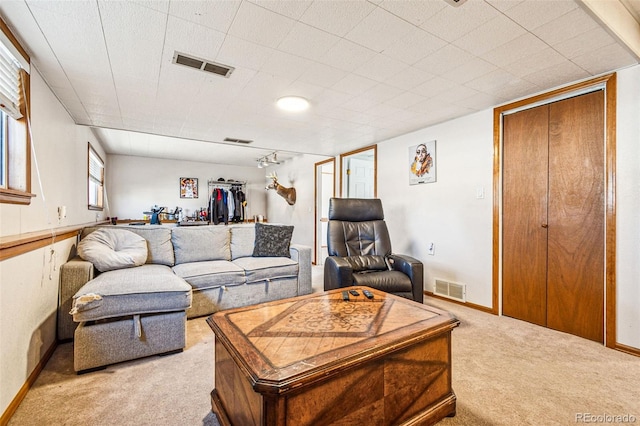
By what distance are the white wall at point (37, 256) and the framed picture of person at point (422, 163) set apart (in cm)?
371

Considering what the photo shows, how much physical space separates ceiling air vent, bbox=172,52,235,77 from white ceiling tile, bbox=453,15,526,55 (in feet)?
5.38

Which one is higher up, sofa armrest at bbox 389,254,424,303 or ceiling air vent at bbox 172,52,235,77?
ceiling air vent at bbox 172,52,235,77

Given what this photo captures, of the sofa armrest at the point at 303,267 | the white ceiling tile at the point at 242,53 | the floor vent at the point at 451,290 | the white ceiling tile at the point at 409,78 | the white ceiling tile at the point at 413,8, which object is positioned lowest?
the floor vent at the point at 451,290

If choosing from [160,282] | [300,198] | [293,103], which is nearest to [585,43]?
[293,103]

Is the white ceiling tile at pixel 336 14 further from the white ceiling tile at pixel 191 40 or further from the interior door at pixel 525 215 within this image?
the interior door at pixel 525 215

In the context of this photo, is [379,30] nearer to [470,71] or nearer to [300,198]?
[470,71]

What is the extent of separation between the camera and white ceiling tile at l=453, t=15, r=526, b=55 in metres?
1.70

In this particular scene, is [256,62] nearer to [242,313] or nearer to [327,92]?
[327,92]

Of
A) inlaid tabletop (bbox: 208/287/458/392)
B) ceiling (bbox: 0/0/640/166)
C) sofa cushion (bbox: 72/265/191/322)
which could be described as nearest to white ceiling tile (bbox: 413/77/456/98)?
ceiling (bbox: 0/0/640/166)

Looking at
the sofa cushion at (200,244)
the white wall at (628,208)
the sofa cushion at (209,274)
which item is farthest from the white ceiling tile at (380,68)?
the sofa cushion at (200,244)

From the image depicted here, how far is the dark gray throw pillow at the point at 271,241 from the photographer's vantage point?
354 centimetres

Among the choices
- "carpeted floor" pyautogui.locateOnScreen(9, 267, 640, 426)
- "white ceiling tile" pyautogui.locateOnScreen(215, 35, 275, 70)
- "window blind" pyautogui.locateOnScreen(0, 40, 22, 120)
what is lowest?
"carpeted floor" pyautogui.locateOnScreen(9, 267, 640, 426)

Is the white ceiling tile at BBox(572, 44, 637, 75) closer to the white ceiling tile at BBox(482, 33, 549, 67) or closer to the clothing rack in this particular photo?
the white ceiling tile at BBox(482, 33, 549, 67)

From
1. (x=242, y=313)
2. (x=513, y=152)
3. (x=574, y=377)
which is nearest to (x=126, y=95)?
(x=242, y=313)
